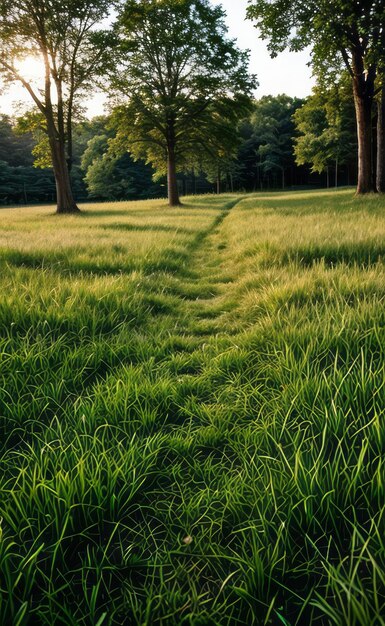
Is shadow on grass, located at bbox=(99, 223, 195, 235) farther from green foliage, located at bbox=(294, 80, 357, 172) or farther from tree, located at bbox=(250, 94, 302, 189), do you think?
tree, located at bbox=(250, 94, 302, 189)

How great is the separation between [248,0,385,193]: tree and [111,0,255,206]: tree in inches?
323

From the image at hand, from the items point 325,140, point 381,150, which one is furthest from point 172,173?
point 325,140

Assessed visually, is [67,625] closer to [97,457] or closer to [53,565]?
[53,565]

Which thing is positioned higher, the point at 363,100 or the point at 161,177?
the point at 161,177

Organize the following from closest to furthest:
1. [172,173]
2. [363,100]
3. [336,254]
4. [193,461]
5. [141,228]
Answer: [193,461] < [336,254] < [141,228] < [363,100] < [172,173]

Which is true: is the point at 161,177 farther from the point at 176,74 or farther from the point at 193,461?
the point at 193,461

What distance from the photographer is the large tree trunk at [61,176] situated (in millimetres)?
23541

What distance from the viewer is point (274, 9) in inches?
645

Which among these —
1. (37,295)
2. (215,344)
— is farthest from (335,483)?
(37,295)

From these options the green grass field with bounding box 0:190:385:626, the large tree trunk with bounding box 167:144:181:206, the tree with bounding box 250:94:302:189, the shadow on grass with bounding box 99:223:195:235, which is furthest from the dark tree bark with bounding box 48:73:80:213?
the tree with bounding box 250:94:302:189

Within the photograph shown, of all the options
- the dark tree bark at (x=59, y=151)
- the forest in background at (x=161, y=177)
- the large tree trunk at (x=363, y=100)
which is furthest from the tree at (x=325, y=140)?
the dark tree bark at (x=59, y=151)

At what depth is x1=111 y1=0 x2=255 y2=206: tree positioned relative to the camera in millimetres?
24562

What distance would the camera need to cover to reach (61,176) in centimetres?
2409

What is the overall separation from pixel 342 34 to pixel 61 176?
17.6 m
